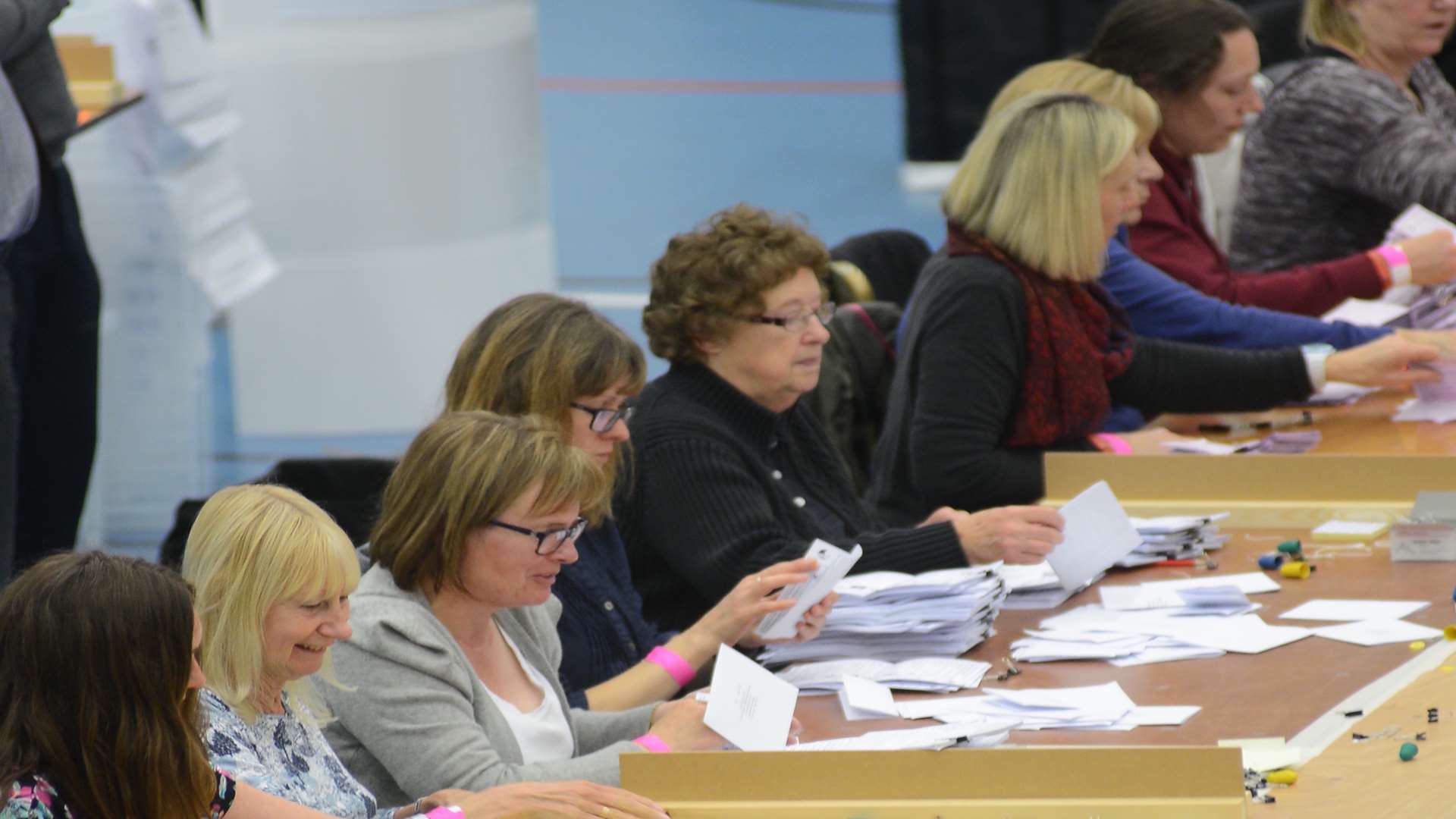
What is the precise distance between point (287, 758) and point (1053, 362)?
1.94 m

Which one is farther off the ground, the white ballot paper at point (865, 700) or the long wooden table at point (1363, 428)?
the white ballot paper at point (865, 700)

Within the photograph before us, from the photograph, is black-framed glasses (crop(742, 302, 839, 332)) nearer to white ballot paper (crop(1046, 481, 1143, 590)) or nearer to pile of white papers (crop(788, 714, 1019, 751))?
white ballot paper (crop(1046, 481, 1143, 590))

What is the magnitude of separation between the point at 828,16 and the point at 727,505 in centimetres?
1193

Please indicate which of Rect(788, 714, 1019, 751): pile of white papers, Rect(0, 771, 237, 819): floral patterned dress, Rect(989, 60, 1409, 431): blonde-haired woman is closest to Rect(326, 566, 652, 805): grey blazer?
Rect(788, 714, 1019, 751): pile of white papers

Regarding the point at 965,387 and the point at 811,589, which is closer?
the point at 811,589

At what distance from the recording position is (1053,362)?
3.74 m

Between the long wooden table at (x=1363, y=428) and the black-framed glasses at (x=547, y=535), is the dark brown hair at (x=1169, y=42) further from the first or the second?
the black-framed glasses at (x=547, y=535)

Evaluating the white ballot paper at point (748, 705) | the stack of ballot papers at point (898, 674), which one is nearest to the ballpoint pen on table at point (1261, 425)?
the stack of ballot papers at point (898, 674)

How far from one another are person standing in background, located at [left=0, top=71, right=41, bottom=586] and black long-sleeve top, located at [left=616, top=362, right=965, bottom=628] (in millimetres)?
1389

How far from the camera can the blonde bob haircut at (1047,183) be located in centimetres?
370

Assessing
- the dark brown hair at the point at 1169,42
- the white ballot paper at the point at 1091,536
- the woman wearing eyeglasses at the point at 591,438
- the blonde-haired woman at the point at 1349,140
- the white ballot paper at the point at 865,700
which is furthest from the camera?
the blonde-haired woman at the point at 1349,140

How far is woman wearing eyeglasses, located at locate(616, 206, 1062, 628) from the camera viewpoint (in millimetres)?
3178

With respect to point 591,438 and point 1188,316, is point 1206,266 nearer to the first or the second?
point 1188,316

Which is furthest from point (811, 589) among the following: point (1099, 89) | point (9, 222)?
point (9, 222)
